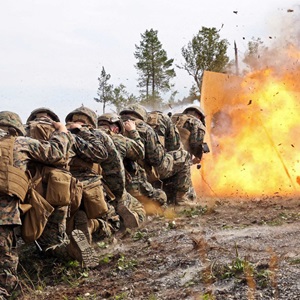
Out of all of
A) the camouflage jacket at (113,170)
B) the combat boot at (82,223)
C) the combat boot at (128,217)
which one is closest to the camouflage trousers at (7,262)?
the combat boot at (82,223)

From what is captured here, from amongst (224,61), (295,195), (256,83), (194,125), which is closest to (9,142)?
(194,125)

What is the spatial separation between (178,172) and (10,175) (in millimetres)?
5966

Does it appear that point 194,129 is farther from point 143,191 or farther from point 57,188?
point 57,188

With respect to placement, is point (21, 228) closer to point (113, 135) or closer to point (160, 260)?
point (160, 260)

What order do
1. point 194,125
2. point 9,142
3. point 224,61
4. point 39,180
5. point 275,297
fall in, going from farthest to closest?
point 224,61, point 194,125, point 39,180, point 9,142, point 275,297

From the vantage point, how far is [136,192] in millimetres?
9188

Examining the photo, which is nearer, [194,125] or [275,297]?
[275,297]

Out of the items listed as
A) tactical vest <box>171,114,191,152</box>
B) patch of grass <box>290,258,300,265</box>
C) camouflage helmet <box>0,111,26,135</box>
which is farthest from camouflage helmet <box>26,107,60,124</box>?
patch of grass <box>290,258,300,265</box>

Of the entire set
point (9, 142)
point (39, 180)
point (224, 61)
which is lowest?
point (39, 180)

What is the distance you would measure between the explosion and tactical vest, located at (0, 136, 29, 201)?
7.53m

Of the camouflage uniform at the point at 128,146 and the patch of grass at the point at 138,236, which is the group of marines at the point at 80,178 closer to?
the camouflage uniform at the point at 128,146

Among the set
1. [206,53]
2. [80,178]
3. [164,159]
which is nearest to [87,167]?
[80,178]

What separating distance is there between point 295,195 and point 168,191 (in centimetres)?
273

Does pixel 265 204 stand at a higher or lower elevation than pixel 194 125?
lower
